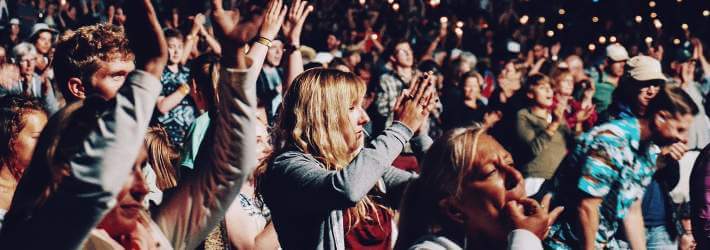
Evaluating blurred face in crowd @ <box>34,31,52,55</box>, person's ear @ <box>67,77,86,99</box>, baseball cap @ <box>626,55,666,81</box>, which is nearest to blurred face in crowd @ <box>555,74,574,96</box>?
baseball cap @ <box>626,55,666,81</box>

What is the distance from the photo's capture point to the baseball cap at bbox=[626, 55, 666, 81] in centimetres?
510

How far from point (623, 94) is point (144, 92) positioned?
3244mm

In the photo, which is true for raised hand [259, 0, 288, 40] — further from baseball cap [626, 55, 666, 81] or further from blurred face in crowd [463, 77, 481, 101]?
blurred face in crowd [463, 77, 481, 101]

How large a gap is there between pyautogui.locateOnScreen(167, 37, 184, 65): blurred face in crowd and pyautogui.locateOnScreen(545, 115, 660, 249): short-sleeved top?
413 centimetres

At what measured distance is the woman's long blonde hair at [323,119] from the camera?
3672 millimetres

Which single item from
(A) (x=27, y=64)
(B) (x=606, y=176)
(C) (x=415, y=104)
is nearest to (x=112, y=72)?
(C) (x=415, y=104)

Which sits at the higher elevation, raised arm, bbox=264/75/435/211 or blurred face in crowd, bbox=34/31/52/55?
raised arm, bbox=264/75/435/211

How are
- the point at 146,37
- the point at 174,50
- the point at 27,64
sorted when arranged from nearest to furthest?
the point at 146,37, the point at 174,50, the point at 27,64

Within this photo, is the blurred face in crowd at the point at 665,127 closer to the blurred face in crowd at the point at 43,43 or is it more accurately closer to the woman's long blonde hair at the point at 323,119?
the woman's long blonde hair at the point at 323,119

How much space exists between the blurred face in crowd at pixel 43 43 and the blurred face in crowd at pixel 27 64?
4.90ft

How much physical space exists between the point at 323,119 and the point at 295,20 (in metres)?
1.12

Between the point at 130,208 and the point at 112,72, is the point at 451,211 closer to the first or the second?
the point at 130,208

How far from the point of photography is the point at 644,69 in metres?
5.24

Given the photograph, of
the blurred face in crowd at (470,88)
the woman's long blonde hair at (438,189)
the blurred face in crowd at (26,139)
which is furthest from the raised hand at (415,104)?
the blurred face in crowd at (470,88)
